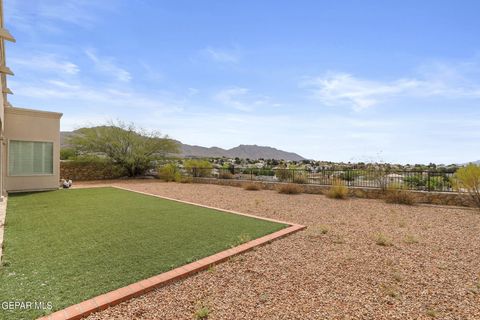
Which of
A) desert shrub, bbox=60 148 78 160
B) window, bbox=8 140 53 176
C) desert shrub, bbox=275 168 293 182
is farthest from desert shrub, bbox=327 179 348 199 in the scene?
desert shrub, bbox=60 148 78 160

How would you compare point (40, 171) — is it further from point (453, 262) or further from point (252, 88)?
point (453, 262)

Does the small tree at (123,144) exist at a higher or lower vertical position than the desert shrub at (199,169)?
higher

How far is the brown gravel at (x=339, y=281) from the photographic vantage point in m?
2.99

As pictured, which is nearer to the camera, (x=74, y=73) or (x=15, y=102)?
(x=74, y=73)

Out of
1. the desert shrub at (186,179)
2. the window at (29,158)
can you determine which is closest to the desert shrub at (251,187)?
the desert shrub at (186,179)

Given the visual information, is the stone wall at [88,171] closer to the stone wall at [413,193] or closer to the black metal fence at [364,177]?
the black metal fence at [364,177]

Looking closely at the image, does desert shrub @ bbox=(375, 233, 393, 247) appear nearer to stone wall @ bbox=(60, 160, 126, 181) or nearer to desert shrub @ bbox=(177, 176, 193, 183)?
desert shrub @ bbox=(177, 176, 193, 183)

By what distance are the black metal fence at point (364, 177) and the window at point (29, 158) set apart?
10326 millimetres

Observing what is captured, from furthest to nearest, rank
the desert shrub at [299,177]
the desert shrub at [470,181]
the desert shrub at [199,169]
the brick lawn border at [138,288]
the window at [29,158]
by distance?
the desert shrub at [199,169] < the desert shrub at [299,177] < the window at [29,158] < the desert shrub at [470,181] < the brick lawn border at [138,288]

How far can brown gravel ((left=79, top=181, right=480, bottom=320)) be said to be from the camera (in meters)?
2.99

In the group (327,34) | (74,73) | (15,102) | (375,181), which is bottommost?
(375,181)

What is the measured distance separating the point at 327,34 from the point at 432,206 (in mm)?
7491

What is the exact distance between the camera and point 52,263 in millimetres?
3951

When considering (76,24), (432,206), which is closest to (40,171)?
(76,24)
